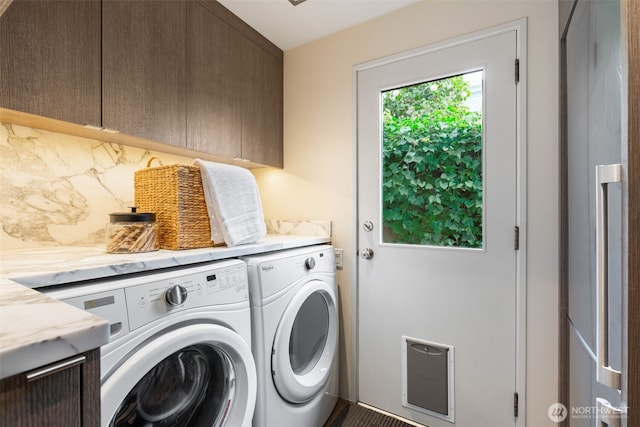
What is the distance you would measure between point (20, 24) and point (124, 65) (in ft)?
1.02

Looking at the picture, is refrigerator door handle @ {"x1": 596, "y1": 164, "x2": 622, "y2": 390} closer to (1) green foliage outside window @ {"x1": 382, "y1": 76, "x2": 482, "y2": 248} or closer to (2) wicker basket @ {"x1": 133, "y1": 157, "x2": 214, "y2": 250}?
(1) green foliage outside window @ {"x1": 382, "y1": 76, "x2": 482, "y2": 248}

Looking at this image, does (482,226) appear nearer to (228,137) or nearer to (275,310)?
(275,310)

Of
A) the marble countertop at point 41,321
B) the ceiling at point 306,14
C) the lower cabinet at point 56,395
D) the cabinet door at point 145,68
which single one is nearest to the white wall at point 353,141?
the ceiling at point 306,14

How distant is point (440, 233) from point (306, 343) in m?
0.93

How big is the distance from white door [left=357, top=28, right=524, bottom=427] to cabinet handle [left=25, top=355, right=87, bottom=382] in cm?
152

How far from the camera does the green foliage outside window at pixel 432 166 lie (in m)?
1.53

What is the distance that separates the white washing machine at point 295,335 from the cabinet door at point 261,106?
0.75 meters

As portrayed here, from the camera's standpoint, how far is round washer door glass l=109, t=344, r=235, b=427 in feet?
3.09

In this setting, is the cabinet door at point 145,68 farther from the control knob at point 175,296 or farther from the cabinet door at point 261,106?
the control knob at point 175,296

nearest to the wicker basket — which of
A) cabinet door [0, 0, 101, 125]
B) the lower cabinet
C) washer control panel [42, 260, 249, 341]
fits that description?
washer control panel [42, 260, 249, 341]

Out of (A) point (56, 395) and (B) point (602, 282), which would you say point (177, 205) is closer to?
(A) point (56, 395)

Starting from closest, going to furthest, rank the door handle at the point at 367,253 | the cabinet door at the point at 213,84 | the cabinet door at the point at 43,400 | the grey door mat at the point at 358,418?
the cabinet door at the point at 43,400 → the cabinet door at the point at 213,84 → the grey door mat at the point at 358,418 → the door handle at the point at 367,253

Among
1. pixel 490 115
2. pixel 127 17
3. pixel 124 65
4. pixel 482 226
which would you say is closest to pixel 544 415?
pixel 482 226

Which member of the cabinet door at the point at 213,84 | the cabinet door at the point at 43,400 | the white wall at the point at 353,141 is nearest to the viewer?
the cabinet door at the point at 43,400
